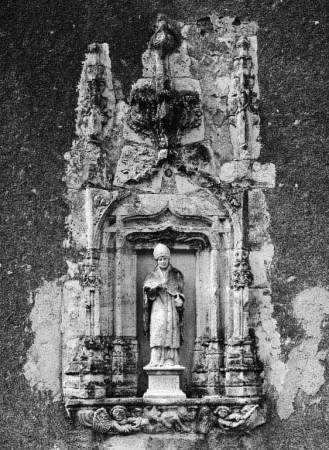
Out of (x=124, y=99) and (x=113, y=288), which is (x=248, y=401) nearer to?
(x=113, y=288)

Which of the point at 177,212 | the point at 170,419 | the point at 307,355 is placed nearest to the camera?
the point at 170,419

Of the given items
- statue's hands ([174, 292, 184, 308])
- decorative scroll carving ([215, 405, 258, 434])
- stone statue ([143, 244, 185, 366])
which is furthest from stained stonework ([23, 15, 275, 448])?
statue's hands ([174, 292, 184, 308])

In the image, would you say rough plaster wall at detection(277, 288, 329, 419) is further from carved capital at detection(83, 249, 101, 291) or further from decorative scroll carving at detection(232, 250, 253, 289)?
carved capital at detection(83, 249, 101, 291)

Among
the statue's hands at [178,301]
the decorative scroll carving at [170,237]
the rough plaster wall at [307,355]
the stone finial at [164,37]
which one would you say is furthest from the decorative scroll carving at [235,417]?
the stone finial at [164,37]

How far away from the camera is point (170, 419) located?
960 cm

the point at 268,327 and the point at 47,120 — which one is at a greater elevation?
the point at 47,120

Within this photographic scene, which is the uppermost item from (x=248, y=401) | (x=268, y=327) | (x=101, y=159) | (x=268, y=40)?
(x=268, y=40)

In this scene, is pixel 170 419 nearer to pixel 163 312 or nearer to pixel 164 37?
pixel 163 312

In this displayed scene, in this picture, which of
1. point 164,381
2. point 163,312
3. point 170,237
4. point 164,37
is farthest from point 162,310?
point 164,37

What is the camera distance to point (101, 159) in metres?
10.1

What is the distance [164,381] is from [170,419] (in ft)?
1.13

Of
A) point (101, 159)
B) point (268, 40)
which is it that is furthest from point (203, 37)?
point (101, 159)

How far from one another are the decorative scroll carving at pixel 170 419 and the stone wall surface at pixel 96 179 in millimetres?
112

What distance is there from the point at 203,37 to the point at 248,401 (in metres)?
3.50
